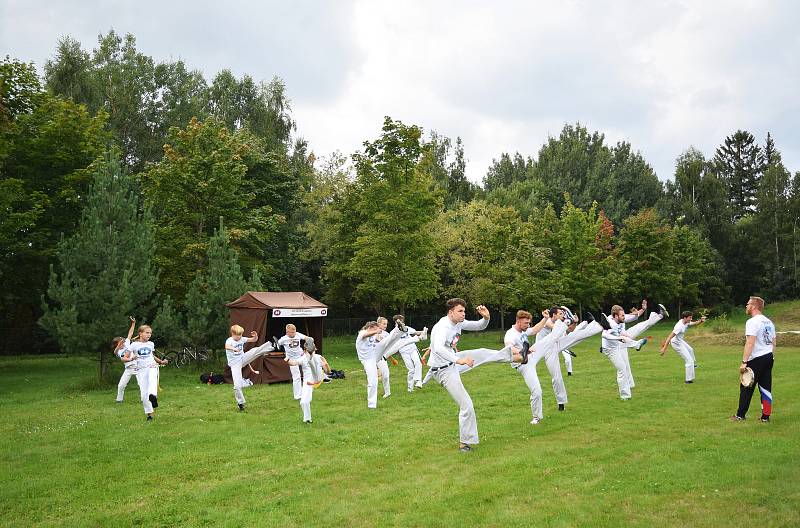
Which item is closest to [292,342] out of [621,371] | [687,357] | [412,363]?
[412,363]

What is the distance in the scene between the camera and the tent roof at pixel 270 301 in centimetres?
2284

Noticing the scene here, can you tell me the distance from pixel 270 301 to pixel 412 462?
14561mm

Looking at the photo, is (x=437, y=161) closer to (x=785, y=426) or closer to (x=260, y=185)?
(x=260, y=185)

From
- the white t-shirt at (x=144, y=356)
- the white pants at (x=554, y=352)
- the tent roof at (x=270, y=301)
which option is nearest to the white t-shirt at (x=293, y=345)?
the white t-shirt at (x=144, y=356)

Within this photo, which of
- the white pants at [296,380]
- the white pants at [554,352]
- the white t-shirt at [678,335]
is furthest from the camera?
the white t-shirt at [678,335]

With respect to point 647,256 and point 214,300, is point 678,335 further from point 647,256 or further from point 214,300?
point 647,256

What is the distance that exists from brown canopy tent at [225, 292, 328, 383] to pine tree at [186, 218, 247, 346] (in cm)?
98

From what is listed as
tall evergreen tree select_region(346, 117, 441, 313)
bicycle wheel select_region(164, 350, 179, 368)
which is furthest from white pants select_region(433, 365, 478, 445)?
tall evergreen tree select_region(346, 117, 441, 313)

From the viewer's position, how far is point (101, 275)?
2103 cm

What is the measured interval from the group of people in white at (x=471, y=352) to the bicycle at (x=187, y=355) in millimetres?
8398

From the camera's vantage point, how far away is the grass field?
7.19m

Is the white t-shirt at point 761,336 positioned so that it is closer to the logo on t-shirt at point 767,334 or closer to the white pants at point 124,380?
the logo on t-shirt at point 767,334

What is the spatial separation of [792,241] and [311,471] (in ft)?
228

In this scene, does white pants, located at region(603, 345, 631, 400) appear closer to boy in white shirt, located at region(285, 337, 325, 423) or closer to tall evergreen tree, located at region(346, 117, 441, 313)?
boy in white shirt, located at region(285, 337, 325, 423)
